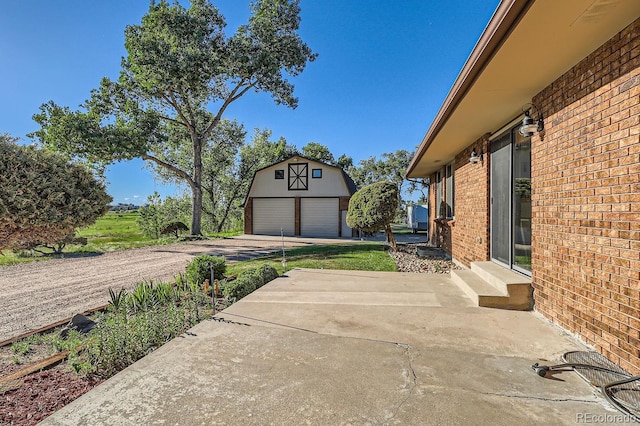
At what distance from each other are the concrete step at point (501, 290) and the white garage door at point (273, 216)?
15.5 metres

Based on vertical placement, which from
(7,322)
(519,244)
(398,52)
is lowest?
(7,322)

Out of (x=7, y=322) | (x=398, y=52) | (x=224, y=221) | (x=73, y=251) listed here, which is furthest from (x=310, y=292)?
(x=224, y=221)

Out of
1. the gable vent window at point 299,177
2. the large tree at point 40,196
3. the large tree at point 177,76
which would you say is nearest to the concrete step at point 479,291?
the large tree at point 40,196

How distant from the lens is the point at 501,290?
3848mm

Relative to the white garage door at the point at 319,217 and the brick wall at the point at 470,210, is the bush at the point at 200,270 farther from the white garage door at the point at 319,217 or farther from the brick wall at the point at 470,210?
the white garage door at the point at 319,217

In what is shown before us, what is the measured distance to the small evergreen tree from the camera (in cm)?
880

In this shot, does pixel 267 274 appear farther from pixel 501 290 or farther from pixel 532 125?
pixel 532 125

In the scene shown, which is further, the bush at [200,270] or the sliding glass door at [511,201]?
the bush at [200,270]

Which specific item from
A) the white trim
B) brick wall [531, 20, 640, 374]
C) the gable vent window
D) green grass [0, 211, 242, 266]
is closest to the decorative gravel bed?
the white trim

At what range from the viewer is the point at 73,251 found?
11312 millimetres

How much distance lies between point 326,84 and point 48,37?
1162cm

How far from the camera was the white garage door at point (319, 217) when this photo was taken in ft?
62.1

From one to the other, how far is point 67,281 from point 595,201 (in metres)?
9.08

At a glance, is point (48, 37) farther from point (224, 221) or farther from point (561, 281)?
point (224, 221)
